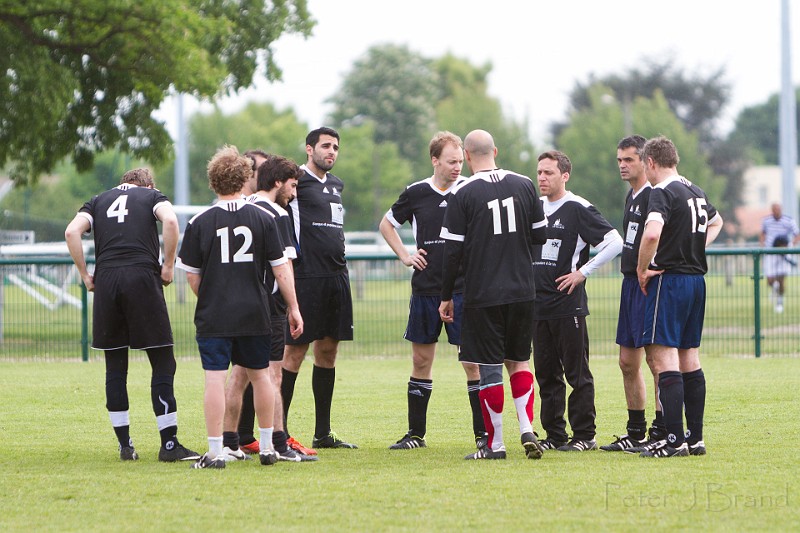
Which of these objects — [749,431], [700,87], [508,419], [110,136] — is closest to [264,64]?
[110,136]

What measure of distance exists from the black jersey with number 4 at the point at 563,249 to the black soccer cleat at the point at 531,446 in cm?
113

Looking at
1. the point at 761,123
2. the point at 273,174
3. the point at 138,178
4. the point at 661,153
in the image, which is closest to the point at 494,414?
the point at 661,153

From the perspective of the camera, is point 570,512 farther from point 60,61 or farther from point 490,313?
point 60,61

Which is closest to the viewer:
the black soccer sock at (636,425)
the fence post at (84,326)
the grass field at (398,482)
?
the grass field at (398,482)

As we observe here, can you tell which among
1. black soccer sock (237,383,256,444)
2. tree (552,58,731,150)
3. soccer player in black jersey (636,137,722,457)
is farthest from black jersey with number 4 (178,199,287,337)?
tree (552,58,731,150)

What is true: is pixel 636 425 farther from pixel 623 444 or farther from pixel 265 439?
pixel 265 439

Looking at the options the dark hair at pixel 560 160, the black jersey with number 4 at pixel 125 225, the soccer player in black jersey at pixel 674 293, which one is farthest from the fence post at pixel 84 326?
the soccer player in black jersey at pixel 674 293

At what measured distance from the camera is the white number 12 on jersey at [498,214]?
777 cm

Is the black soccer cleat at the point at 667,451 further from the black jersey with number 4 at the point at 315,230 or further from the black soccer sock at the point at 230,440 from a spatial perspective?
the black soccer sock at the point at 230,440

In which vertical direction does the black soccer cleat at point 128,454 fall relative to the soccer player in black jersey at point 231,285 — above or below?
below

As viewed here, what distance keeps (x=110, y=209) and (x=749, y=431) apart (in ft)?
16.7

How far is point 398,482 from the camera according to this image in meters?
6.88

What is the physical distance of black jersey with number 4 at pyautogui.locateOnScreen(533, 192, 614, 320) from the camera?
849 centimetres

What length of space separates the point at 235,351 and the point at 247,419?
1112 millimetres
